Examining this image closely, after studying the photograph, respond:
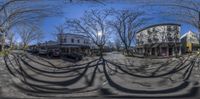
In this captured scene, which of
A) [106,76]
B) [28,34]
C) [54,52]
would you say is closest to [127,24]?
[106,76]

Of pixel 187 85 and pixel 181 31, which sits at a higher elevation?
pixel 181 31

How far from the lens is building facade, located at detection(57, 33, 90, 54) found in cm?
223

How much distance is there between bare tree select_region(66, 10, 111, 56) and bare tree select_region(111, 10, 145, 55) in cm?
8

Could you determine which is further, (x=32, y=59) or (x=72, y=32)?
(x=32, y=59)

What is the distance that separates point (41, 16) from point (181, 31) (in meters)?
1.08

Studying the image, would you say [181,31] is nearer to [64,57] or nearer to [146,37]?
[146,37]

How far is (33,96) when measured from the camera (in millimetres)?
2375

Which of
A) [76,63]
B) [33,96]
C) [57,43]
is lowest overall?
[33,96]

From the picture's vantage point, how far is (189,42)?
7.64 ft

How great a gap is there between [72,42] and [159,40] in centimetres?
66

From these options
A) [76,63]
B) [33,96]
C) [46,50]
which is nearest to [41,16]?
[46,50]

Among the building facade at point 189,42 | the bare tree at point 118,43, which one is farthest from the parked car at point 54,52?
the building facade at point 189,42

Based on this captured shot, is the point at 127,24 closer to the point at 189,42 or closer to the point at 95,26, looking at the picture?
the point at 95,26

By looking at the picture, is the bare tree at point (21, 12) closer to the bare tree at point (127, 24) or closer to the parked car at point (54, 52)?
the parked car at point (54, 52)
